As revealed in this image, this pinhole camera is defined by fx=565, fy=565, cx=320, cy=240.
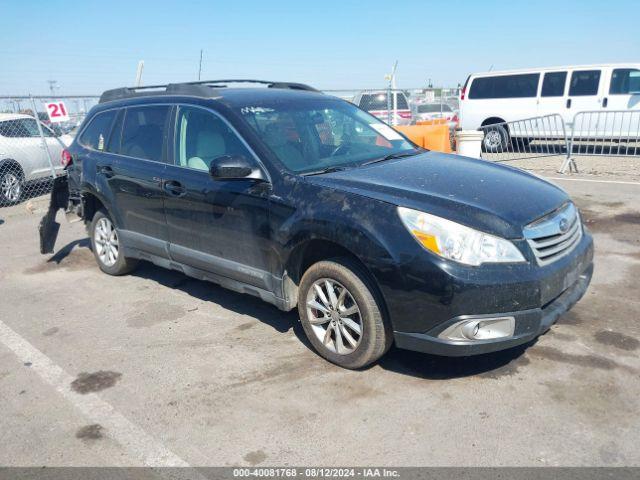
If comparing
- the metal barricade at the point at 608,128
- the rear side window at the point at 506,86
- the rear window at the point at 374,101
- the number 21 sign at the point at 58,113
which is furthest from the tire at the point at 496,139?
the number 21 sign at the point at 58,113

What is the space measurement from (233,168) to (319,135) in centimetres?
89

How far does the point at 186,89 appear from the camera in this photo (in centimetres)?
485

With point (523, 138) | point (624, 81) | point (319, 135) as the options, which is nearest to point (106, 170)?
point (319, 135)

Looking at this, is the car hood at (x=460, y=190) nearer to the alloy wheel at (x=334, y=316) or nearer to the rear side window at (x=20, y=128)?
the alloy wheel at (x=334, y=316)

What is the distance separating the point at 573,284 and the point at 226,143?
2.68 m

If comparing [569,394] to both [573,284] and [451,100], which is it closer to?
[573,284]

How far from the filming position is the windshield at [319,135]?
4199mm

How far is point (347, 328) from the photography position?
3.76 meters

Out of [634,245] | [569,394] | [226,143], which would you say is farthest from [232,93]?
[634,245]

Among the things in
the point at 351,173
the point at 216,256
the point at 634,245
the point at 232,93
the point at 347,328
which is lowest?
the point at 634,245

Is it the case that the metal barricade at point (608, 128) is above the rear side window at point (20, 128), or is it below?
below

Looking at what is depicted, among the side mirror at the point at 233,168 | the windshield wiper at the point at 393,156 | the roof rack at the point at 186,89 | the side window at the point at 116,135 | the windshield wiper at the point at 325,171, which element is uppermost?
the roof rack at the point at 186,89

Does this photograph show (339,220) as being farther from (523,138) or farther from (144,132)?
(523,138)

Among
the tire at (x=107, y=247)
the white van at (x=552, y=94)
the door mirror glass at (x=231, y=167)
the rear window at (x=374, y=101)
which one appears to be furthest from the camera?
the rear window at (x=374, y=101)
